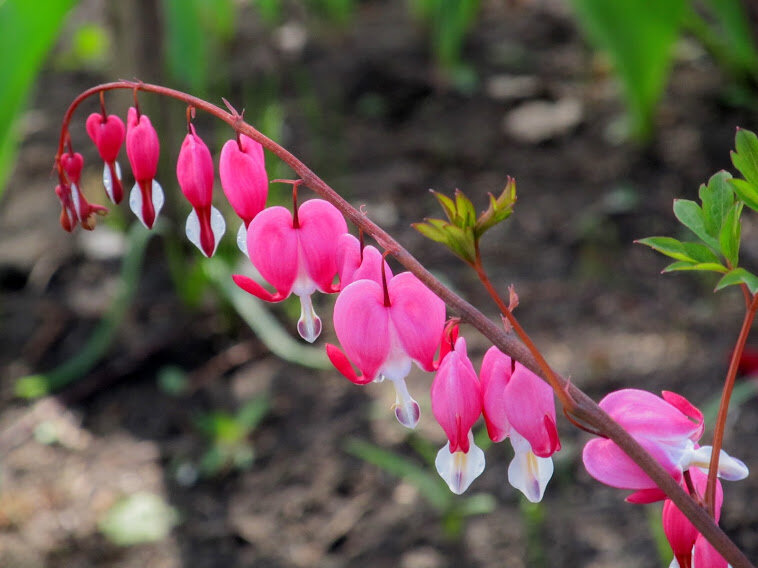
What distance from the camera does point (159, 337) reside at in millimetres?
2074

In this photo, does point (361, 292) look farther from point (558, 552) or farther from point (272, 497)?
point (272, 497)

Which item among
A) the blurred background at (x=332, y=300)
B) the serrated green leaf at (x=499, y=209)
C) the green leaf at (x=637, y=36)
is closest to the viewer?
the serrated green leaf at (x=499, y=209)

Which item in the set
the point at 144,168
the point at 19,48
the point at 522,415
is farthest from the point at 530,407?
the point at 19,48

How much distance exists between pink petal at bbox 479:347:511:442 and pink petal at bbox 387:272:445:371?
0.04 metres

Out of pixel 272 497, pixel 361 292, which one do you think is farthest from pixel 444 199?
pixel 272 497

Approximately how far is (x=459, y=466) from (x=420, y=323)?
0.34ft

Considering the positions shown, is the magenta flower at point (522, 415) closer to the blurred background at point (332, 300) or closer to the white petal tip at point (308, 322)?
the white petal tip at point (308, 322)

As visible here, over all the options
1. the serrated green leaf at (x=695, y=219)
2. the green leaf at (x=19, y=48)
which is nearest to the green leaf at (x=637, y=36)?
the green leaf at (x=19, y=48)

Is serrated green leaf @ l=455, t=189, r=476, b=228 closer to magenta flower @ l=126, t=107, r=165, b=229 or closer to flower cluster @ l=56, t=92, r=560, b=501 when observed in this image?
flower cluster @ l=56, t=92, r=560, b=501

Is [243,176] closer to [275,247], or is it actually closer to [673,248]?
[275,247]

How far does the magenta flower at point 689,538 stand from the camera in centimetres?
63

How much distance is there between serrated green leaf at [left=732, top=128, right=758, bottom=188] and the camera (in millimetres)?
602

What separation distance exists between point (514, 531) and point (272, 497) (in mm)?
440

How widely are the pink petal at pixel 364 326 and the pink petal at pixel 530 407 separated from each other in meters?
0.09
